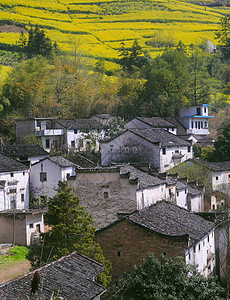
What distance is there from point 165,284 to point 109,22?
95763 mm

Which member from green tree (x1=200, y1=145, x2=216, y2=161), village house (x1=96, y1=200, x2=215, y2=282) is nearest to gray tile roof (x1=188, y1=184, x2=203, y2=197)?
green tree (x1=200, y1=145, x2=216, y2=161)

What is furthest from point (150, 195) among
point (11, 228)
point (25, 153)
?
point (25, 153)

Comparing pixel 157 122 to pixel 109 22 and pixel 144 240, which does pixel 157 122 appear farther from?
pixel 109 22

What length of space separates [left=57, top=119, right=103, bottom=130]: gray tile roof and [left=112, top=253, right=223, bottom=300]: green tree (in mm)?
31562

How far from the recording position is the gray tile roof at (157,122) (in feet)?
168

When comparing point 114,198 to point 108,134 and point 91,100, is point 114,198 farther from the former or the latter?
point 91,100

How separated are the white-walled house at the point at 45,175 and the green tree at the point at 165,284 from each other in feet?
63.5

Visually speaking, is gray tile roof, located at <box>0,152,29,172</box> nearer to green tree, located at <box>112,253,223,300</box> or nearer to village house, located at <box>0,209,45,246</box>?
village house, located at <box>0,209,45,246</box>

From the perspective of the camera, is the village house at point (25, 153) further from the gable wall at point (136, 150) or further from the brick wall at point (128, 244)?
the brick wall at point (128, 244)

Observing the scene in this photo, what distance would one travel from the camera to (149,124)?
50.7 meters

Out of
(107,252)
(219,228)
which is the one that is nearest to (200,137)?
(219,228)

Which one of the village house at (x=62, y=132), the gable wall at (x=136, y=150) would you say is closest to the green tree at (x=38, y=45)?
the village house at (x=62, y=132)

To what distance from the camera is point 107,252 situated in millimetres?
21453

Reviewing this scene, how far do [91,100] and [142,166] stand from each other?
23.0 metres
